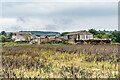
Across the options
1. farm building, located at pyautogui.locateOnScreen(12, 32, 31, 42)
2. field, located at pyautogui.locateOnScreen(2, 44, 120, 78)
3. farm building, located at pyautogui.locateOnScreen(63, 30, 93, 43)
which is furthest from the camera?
farm building, located at pyautogui.locateOnScreen(12, 32, 31, 42)

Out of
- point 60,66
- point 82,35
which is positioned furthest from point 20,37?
point 60,66

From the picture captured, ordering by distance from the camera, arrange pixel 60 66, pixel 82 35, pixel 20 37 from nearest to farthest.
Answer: pixel 60 66, pixel 82 35, pixel 20 37

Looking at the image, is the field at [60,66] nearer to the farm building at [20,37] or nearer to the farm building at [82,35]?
Result: the farm building at [82,35]

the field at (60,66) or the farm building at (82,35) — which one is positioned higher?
the farm building at (82,35)

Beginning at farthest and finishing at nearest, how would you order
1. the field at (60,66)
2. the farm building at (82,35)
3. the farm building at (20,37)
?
the farm building at (20,37)
the farm building at (82,35)
the field at (60,66)

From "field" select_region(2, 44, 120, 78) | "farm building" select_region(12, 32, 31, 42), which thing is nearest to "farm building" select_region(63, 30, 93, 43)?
"farm building" select_region(12, 32, 31, 42)

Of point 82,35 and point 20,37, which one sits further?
point 20,37

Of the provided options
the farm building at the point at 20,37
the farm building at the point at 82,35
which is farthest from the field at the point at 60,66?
the farm building at the point at 20,37

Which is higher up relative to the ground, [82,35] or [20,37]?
[82,35]

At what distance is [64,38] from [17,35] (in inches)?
638

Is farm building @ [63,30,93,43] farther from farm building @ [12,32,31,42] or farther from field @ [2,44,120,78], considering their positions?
field @ [2,44,120,78]

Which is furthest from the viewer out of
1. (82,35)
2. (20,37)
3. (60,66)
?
(20,37)

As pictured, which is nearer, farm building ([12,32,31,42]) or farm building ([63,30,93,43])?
farm building ([63,30,93,43])

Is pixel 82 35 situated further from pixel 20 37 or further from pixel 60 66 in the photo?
pixel 20 37
